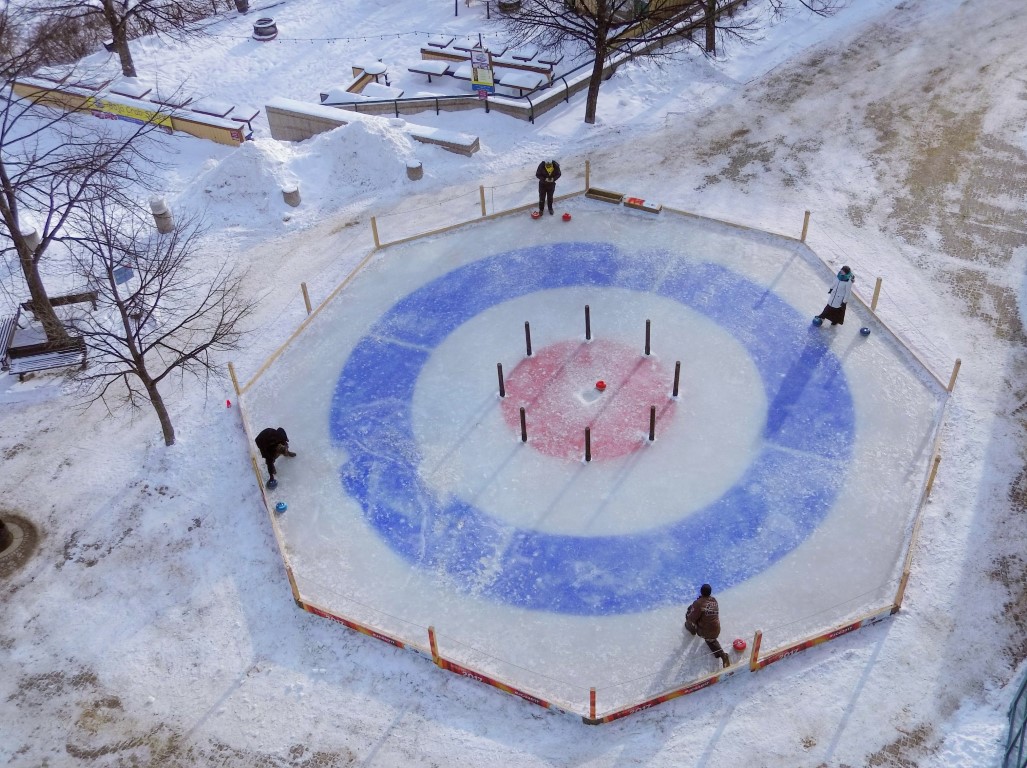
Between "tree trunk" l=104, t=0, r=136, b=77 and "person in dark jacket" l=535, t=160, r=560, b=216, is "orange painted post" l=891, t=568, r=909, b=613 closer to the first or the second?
"person in dark jacket" l=535, t=160, r=560, b=216

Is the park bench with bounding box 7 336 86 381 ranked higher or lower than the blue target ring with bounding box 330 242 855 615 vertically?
higher

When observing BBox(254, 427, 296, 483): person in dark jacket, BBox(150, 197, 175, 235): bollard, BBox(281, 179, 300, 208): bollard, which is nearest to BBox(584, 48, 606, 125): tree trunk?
BBox(281, 179, 300, 208): bollard

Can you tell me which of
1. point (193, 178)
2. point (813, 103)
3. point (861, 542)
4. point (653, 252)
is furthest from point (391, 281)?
point (813, 103)

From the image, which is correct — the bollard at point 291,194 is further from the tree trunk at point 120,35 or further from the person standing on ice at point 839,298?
the person standing on ice at point 839,298

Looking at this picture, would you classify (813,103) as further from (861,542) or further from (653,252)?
(861,542)

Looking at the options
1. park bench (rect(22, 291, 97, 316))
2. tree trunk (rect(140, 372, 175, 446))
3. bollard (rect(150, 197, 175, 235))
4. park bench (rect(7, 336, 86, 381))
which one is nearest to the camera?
tree trunk (rect(140, 372, 175, 446))

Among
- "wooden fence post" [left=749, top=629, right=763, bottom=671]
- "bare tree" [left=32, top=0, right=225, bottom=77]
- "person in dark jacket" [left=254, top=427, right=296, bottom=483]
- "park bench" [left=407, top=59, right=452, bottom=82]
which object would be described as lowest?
"wooden fence post" [left=749, top=629, right=763, bottom=671]
